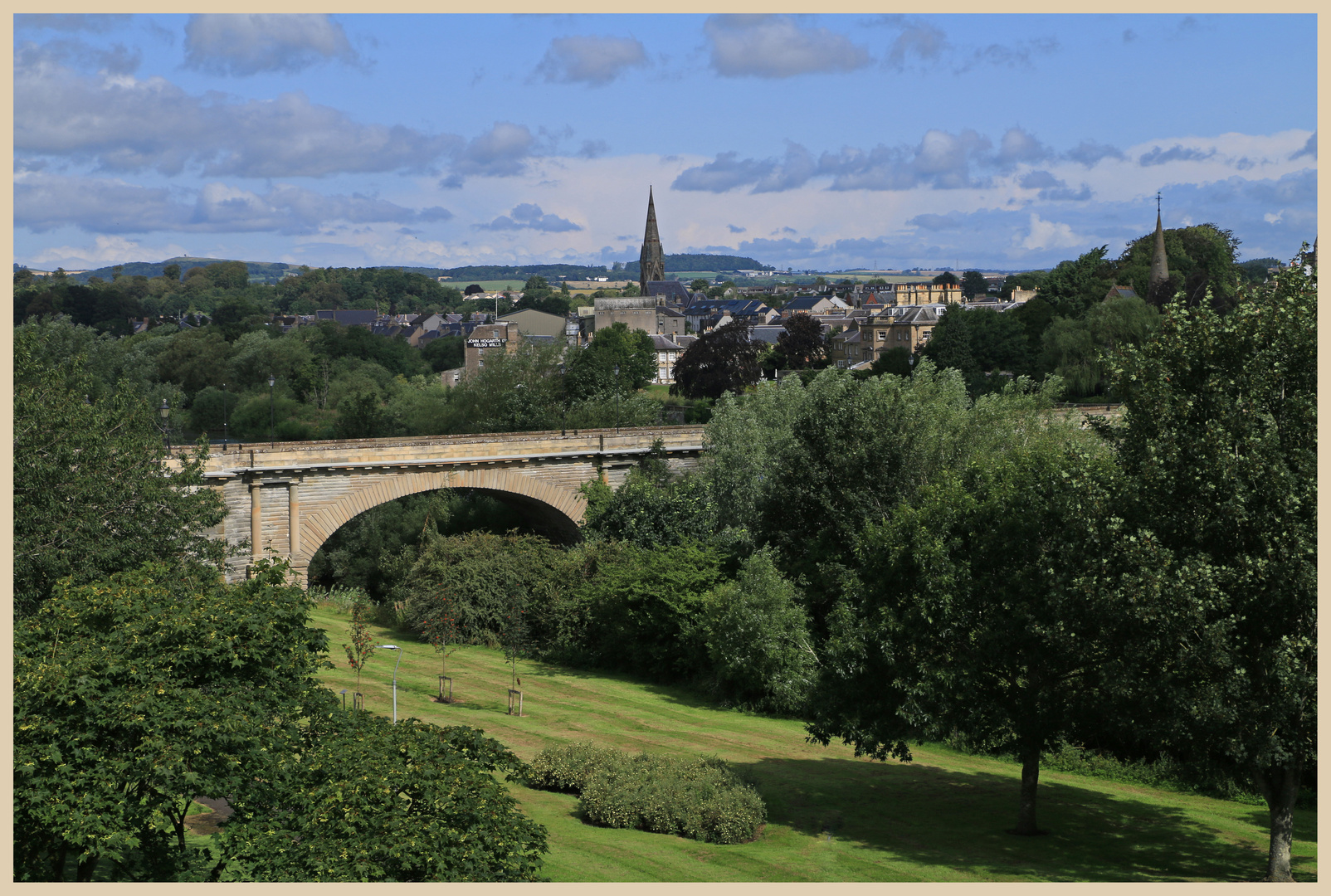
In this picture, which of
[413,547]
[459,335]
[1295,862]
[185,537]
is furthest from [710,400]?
[459,335]

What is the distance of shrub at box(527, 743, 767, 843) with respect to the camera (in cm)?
2309

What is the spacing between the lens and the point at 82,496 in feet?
92.7

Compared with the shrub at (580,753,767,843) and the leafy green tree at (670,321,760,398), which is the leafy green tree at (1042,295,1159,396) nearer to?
the leafy green tree at (670,321,760,398)

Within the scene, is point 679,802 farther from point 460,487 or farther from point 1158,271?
point 1158,271

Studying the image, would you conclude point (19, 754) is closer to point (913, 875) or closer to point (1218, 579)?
point (913, 875)

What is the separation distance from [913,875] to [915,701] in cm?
369

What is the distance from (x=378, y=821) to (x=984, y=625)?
40.0ft

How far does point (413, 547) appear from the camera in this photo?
50.0 m

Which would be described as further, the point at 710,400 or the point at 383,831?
the point at 710,400

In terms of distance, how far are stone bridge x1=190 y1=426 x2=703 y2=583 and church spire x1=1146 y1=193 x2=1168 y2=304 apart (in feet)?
223

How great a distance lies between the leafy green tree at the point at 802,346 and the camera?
120625 mm

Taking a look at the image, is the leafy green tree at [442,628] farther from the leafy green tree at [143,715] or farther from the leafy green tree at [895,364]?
the leafy green tree at [895,364]

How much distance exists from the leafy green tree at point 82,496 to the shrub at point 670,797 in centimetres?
1089

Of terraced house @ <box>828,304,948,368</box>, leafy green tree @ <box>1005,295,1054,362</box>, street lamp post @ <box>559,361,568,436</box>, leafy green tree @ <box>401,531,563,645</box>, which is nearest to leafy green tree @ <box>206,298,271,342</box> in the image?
terraced house @ <box>828,304,948,368</box>
